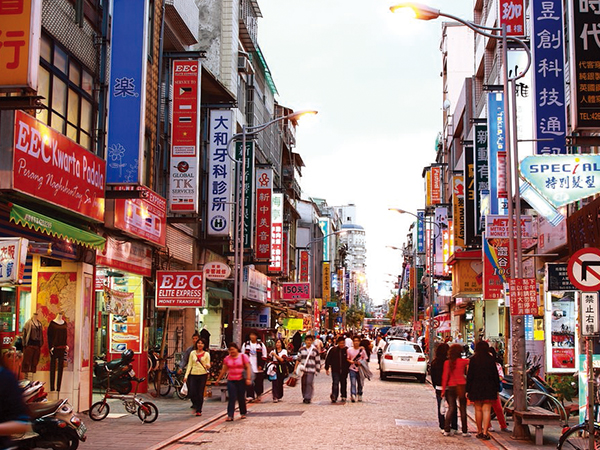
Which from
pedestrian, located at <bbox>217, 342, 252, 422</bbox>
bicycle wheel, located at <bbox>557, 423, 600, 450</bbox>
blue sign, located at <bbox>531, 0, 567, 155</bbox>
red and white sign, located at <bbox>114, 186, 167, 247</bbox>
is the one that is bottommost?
bicycle wheel, located at <bbox>557, 423, 600, 450</bbox>

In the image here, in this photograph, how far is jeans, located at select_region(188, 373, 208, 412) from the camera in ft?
62.9

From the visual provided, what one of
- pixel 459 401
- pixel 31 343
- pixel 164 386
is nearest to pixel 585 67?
pixel 459 401

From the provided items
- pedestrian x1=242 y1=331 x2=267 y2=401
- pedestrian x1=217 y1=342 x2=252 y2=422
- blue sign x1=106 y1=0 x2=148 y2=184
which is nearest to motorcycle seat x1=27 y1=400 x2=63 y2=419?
pedestrian x1=217 y1=342 x2=252 y2=422

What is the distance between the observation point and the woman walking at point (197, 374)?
19188 millimetres

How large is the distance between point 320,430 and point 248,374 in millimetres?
3225

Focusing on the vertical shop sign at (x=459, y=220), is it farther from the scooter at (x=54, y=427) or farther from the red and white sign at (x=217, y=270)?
the scooter at (x=54, y=427)

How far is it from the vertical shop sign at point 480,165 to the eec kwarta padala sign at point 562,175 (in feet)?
56.0

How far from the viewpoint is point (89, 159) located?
18312mm

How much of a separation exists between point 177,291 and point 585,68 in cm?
1340

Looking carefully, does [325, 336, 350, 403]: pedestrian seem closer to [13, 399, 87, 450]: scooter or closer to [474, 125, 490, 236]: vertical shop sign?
[13, 399, 87, 450]: scooter

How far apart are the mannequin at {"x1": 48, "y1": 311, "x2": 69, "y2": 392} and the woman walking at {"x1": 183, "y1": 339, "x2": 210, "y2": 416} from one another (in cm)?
276

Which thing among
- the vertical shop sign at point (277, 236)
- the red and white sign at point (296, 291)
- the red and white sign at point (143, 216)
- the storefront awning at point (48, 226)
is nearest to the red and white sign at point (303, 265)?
the red and white sign at point (296, 291)

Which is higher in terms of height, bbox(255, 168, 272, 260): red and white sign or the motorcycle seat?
bbox(255, 168, 272, 260): red and white sign

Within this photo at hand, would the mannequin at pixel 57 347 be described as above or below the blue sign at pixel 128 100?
below
